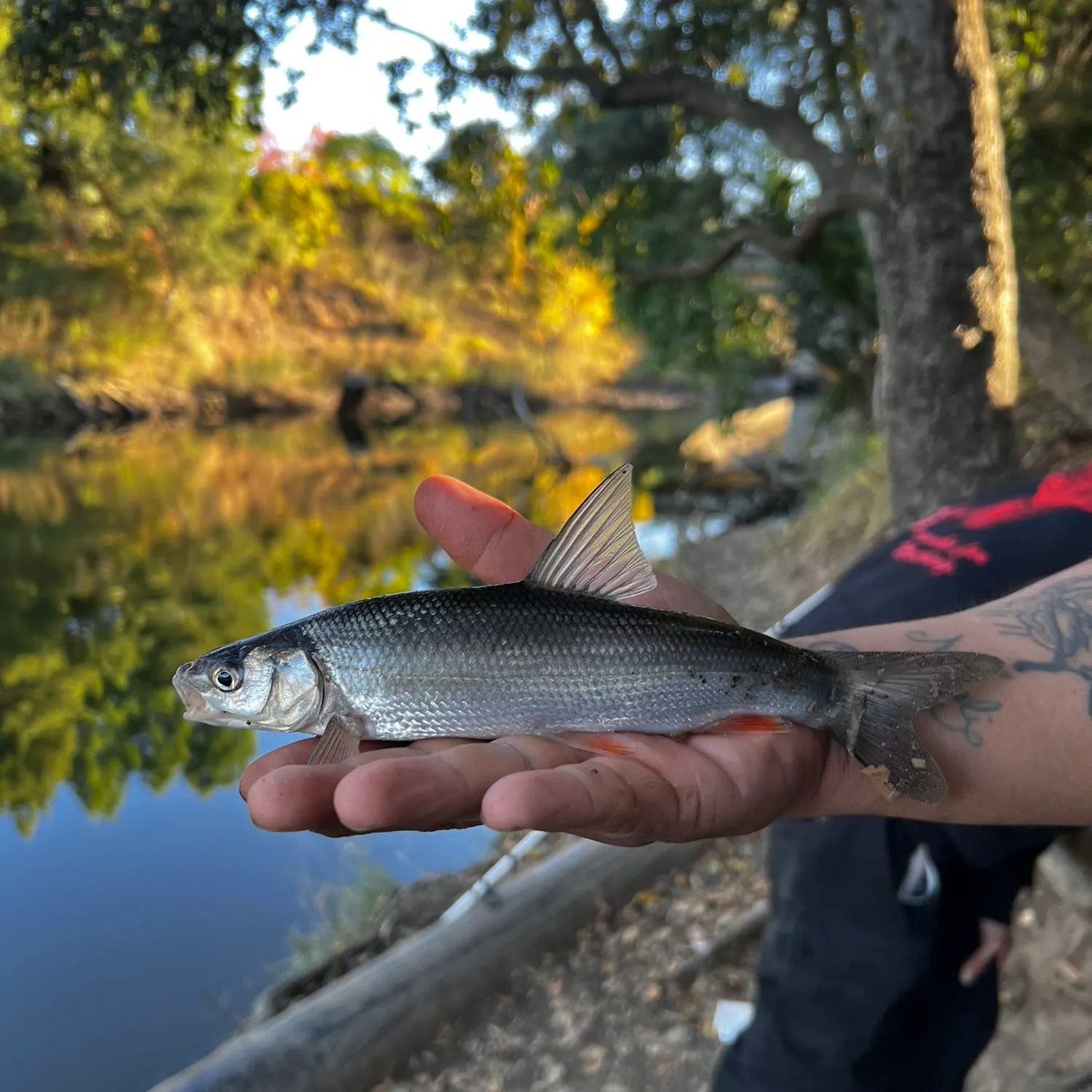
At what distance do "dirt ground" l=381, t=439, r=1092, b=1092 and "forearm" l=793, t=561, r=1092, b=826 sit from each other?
2.18 meters

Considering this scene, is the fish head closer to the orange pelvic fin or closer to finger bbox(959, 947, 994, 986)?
the orange pelvic fin

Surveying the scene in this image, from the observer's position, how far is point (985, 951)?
3205 millimetres

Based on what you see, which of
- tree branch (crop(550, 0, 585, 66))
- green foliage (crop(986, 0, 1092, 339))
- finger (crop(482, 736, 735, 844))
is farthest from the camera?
green foliage (crop(986, 0, 1092, 339))

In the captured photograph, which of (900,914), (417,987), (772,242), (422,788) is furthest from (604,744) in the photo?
(772,242)

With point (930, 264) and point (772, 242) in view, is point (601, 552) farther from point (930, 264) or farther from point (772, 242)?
point (772, 242)

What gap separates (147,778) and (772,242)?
28.5 ft

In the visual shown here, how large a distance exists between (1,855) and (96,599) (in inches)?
274

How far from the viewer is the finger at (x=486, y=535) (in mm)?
2607

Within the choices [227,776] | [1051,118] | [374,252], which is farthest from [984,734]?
[374,252]

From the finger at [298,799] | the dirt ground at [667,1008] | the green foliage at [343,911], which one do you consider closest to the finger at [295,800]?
the finger at [298,799]

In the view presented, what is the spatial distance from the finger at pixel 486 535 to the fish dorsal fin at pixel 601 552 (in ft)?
0.64

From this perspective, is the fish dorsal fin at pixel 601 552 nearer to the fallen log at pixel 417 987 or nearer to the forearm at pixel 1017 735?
the forearm at pixel 1017 735

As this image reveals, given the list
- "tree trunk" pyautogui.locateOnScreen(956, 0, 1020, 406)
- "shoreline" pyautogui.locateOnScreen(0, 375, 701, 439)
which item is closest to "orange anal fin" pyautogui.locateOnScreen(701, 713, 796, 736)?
"tree trunk" pyautogui.locateOnScreen(956, 0, 1020, 406)

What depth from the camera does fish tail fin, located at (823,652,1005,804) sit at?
6.73 ft
